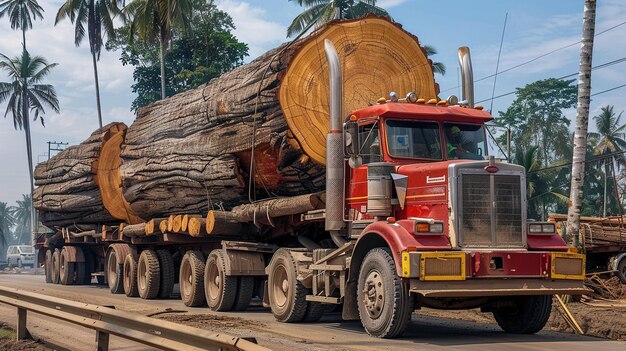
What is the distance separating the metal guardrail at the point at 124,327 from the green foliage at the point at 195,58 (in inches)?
1337

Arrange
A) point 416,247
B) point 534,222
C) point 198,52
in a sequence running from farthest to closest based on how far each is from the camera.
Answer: point 198,52, point 534,222, point 416,247

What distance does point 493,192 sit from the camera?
10406 millimetres

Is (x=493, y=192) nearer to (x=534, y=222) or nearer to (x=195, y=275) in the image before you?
(x=534, y=222)

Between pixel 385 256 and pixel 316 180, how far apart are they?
3.28 metres

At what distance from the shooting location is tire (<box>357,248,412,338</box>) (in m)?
10.0

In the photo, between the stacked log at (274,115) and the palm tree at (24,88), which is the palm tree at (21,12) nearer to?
the palm tree at (24,88)

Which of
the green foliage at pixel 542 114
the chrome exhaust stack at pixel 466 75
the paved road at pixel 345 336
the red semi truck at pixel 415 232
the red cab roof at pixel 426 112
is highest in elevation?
the green foliage at pixel 542 114

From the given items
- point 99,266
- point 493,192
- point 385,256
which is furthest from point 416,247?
point 99,266

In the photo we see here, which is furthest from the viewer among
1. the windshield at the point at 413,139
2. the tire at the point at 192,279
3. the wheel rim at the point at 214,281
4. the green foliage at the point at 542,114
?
the green foliage at the point at 542,114

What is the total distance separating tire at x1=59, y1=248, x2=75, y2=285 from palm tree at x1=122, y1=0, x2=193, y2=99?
1181 centimetres

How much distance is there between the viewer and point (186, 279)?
16688 mm

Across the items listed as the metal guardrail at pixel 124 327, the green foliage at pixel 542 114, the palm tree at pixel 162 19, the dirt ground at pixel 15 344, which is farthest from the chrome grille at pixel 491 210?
the green foliage at pixel 542 114

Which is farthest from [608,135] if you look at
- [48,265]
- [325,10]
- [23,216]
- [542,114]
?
[23,216]

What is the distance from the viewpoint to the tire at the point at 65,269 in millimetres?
25484
